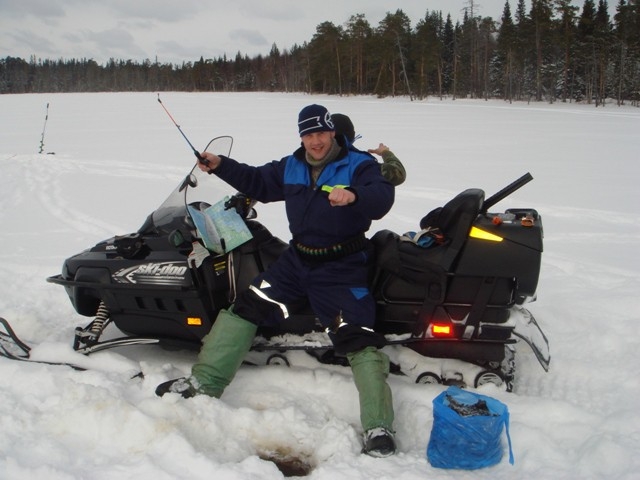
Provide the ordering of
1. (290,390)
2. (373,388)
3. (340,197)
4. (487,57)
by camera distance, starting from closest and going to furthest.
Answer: (340,197) < (373,388) < (290,390) < (487,57)

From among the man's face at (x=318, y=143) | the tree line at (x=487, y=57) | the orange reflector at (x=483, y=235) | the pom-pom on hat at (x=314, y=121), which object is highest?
the tree line at (x=487, y=57)

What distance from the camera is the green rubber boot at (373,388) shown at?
2.63 metres

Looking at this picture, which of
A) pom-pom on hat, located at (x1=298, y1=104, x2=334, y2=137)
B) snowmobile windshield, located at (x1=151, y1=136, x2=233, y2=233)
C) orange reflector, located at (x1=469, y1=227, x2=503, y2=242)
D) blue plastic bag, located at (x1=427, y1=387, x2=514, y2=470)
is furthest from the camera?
snowmobile windshield, located at (x1=151, y1=136, x2=233, y2=233)

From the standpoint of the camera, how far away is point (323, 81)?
53125mm

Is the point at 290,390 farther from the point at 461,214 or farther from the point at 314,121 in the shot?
the point at 314,121

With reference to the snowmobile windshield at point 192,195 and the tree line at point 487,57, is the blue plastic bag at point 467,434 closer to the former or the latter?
the snowmobile windshield at point 192,195

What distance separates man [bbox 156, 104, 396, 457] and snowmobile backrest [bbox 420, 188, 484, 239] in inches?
13.0

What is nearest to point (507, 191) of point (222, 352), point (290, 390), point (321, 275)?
point (321, 275)

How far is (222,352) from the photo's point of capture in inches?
118

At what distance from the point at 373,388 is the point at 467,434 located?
0.52m

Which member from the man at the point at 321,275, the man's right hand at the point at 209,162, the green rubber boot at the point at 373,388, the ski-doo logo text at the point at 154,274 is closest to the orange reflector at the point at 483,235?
the man at the point at 321,275

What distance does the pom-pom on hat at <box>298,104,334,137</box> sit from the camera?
291 centimetres

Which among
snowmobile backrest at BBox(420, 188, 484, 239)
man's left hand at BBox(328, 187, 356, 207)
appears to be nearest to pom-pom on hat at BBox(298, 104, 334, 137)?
man's left hand at BBox(328, 187, 356, 207)

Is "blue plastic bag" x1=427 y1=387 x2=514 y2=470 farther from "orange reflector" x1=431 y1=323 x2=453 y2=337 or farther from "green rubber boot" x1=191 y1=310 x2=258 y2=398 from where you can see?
"green rubber boot" x1=191 y1=310 x2=258 y2=398
